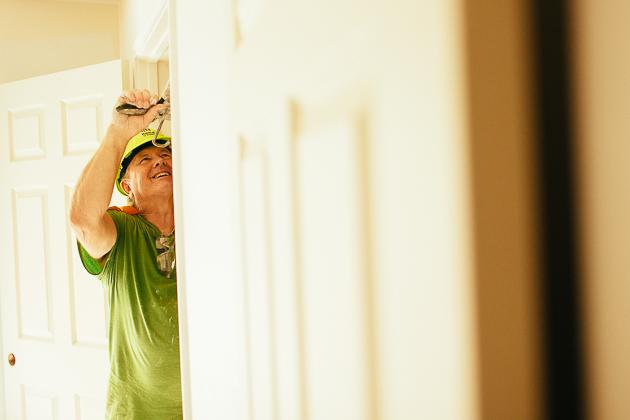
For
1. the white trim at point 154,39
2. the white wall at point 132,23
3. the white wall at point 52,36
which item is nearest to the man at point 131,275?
the white trim at point 154,39

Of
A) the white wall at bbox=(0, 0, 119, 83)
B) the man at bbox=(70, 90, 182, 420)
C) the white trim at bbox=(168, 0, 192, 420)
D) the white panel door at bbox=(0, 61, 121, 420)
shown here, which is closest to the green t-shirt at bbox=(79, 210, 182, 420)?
the man at bbox=(70, 90, 182, 420)

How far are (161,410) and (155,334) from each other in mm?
234

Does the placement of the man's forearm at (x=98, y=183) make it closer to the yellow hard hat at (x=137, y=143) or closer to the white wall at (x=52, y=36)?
the yellow hard hat at (x=137, y=143)

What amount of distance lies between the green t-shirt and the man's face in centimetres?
13

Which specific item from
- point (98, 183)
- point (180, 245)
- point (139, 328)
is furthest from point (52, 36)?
point (180, 245)

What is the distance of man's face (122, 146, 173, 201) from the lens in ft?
6.23

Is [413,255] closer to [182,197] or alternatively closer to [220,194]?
[220,194]

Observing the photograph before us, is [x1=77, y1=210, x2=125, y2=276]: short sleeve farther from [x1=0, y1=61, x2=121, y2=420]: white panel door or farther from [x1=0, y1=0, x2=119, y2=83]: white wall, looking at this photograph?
[x1=0, y1=0, x2=119, y2=83]: white wall

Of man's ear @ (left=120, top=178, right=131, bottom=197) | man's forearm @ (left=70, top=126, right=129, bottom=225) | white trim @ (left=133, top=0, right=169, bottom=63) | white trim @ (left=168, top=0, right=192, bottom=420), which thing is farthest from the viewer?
man's ear @ (left=120, top=178, right=131, bottom=197)

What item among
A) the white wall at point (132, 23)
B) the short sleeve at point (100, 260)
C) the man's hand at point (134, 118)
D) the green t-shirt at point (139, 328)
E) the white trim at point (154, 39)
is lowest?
the green t-shirt at point (139, 328)

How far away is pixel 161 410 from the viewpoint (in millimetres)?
1750

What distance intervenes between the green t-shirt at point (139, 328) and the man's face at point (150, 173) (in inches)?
5.1

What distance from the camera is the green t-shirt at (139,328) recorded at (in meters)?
1.75

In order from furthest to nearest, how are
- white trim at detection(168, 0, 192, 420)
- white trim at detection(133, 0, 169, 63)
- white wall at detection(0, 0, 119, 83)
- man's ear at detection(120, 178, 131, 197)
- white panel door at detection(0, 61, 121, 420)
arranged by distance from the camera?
white wall at detection(0, 0, 119, 83) < white panel door at detection(0, 61, 121, 420) < man's ear at detection(120, 178, 131, 197) < white trim at detection(133, 0, 169, 63) < white trim at detection(168, 0, 192, 420)
